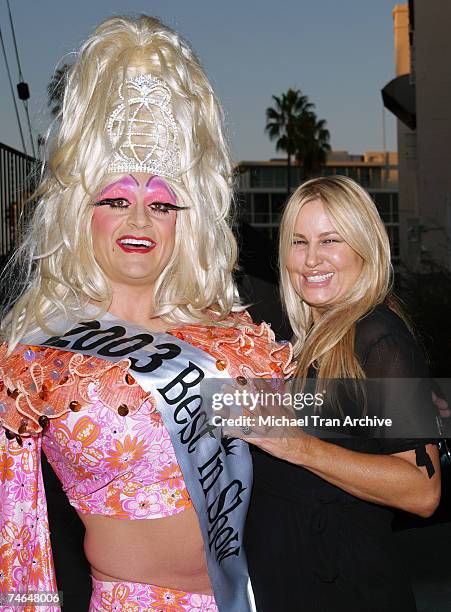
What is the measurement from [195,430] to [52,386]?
413 mm

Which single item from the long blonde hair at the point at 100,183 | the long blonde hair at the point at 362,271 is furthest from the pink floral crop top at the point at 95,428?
the long blonde hair at the point at 362,271

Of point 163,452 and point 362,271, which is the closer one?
point 163,452

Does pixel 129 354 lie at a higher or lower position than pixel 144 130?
lower

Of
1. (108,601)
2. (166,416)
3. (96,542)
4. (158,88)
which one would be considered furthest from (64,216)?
(108,601)

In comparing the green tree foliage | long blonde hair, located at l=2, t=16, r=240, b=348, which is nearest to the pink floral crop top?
long blonde hair, located at l=2, t=16, r=240, b=348

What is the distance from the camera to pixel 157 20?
243cm

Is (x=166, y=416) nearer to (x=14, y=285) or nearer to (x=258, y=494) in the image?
(x=258, y=494)

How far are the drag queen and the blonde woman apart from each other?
0.15m

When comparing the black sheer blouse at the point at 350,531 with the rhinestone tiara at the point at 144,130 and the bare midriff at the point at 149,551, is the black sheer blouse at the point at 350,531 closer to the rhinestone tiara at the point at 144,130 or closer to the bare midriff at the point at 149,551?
the bare midriff at the point at 149,551

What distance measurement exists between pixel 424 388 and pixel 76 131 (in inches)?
48.5

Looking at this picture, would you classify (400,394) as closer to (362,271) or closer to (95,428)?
(362,271)

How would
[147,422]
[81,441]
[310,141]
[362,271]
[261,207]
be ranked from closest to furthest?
[81,441] < [147,422] < [362,271] < [310,141] < [261,207]

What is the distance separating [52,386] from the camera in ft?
7.13

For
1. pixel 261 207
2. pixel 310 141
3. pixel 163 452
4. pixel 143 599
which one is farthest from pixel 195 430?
pixel 261 207
